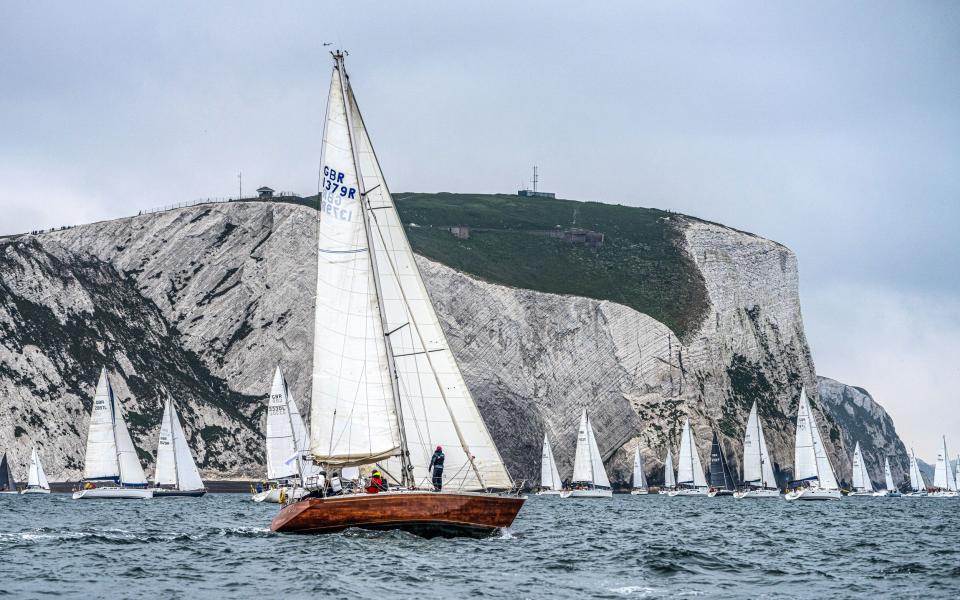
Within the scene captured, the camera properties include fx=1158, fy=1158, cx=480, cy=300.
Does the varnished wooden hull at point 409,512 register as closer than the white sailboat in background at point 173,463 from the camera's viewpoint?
Yes

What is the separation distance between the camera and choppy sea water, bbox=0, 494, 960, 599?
22.4m

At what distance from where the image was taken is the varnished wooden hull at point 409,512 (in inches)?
1125

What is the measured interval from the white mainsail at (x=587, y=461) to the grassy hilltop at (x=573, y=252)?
2572cm

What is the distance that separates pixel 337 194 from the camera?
102ft

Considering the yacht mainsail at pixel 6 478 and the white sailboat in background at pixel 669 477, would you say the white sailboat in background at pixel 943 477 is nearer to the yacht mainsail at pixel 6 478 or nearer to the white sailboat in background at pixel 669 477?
the white sailboat in background at pixel 669 477

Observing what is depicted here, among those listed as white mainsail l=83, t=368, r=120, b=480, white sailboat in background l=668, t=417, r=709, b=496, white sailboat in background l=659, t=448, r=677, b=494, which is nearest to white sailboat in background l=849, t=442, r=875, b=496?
white sailboat in background l=659, t=448, r=677, b=494

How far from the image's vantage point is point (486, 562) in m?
26.2

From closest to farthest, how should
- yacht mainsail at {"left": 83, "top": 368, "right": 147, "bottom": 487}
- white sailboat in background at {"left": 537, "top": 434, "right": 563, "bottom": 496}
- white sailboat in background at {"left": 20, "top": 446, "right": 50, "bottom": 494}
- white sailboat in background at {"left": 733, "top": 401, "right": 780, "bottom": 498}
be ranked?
yacht mainsail at {"left": 83, "top": 368, "right": 147, "bottom": 487} → white sailboat in background at {"left": 20, "top": 446, "right": 50, "bottom": 494} → white sailboat in background at {"left": 537, "top": 434, "right": 563, "bottom": 496} → white sailboat in background at {"left": 733, "top": 401, "right": 780, "bottom": 498}

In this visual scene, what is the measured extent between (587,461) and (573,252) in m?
52.0

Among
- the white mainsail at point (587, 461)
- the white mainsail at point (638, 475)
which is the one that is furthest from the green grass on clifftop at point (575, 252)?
the white mainsail at point (587, 461)

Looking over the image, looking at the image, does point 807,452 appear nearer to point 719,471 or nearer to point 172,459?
point 719,471

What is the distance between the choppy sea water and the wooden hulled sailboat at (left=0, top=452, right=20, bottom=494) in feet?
184

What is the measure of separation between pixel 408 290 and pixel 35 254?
94106 millimetres

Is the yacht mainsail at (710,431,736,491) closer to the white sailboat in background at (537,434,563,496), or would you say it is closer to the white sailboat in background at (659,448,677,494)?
the white sailboat in background at (659,448,677,494)
